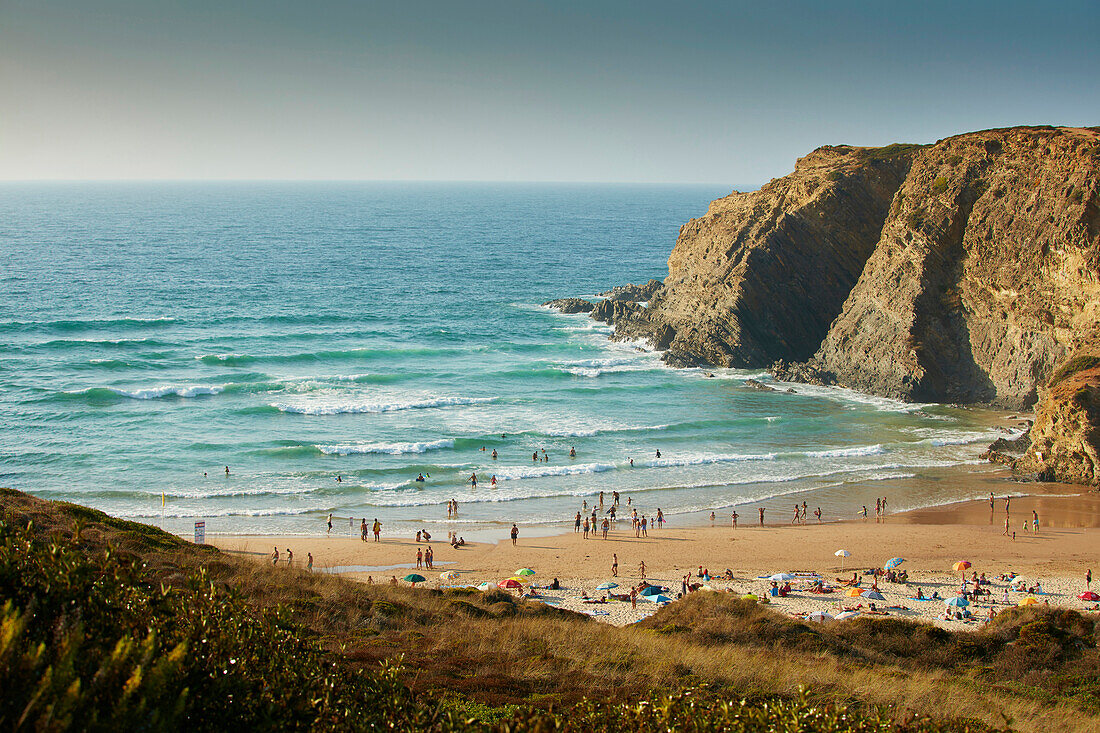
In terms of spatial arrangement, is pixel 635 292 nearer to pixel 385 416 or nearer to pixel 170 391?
pixel 385 416

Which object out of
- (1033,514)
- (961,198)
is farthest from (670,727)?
(961,198)

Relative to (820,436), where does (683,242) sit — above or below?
above

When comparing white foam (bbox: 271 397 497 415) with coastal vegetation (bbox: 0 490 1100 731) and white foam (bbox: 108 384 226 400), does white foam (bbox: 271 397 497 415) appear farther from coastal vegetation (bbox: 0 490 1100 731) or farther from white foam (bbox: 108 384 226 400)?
coastal vegetation (bbox: 0 490 1100 731)

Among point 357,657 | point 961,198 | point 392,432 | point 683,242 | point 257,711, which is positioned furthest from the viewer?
point 683,242

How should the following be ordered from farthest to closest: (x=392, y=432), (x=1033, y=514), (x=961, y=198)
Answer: (x=961, y=198)
(x=392, y=432)
(x=1033, y=514)

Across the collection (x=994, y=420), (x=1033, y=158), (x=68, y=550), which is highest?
(x=1033, y=158)

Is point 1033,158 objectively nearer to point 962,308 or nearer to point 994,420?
point 962,308
